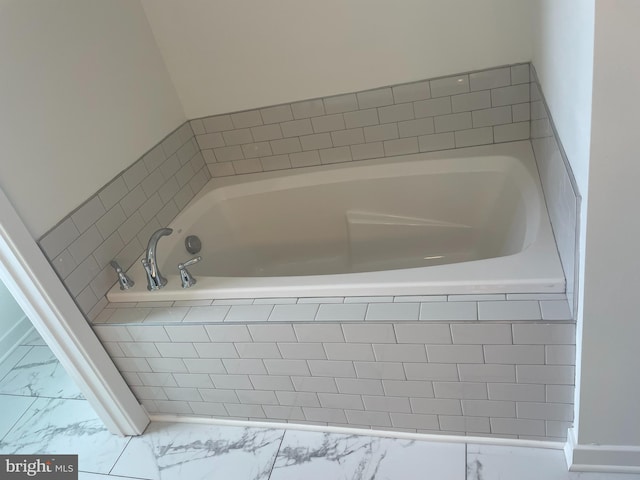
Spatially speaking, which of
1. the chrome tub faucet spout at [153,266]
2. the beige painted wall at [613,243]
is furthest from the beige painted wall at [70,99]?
the beige painted wall at [613,243]

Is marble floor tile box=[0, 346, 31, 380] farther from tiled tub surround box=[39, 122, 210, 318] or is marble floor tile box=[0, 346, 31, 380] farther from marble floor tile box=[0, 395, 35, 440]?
tiled tub surround box=[39, 122, 210, 318]

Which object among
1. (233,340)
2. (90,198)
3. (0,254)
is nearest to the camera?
(0,254)

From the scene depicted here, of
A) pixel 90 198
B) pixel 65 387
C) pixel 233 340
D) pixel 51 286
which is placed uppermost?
pixel 90 198

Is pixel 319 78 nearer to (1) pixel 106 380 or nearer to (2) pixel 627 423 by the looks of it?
(1) pixel 106 380

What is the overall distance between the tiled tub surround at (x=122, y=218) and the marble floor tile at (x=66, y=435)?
57 centimetres

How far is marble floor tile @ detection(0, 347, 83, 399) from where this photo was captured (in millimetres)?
2244

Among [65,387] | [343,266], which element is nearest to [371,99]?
[343,266]

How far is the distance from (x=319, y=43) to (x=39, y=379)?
2.04m

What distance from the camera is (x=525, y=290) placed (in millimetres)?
1282

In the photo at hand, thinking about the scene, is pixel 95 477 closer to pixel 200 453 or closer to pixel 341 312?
pixel 200 453

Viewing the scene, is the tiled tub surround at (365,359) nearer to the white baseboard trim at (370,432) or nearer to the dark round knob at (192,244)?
the white baseboard trim at (370,432)

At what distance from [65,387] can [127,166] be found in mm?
1112

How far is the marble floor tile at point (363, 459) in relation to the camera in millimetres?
1498

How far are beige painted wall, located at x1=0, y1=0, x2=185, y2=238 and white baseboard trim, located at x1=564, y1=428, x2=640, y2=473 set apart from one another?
67.1 inches
